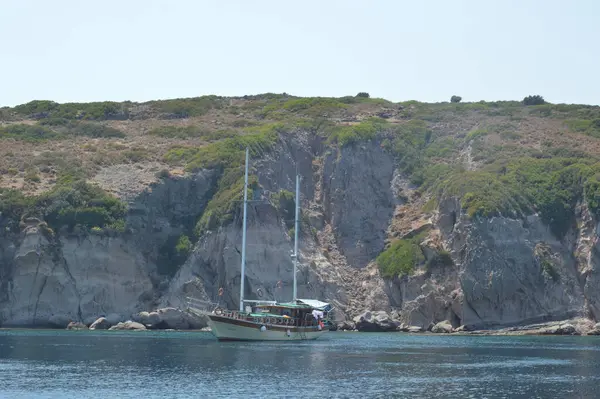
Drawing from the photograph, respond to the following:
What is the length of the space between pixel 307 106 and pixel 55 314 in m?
55.4

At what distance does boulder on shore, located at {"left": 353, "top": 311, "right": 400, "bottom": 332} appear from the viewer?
3674 inches

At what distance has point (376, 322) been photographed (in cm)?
9331

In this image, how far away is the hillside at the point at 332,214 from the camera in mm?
92000

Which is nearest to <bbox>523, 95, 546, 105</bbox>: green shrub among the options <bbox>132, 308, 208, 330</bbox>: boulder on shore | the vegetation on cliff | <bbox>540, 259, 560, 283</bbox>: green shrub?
the vegetation on cliff

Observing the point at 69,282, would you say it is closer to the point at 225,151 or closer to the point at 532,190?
the point at 225,151

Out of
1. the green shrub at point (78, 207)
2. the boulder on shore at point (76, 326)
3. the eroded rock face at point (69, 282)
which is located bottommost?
the boulder on shore at point (76, 326)

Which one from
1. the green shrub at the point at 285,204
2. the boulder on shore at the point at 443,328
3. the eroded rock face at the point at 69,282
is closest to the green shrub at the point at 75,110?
the green shrub at the point at 285,204

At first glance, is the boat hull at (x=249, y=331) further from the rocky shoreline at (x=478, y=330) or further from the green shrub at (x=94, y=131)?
the green shrub at (x=94, y=131)

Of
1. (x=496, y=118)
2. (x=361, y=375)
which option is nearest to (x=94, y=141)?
(x=496, y=118)

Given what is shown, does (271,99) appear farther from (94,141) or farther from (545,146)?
(545,146)

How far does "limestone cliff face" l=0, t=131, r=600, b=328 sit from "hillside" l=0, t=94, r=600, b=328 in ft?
0.48

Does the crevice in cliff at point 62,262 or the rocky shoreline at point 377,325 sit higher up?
the crevice in cliff at point 62,262

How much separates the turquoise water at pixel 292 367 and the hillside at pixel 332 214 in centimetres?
1186

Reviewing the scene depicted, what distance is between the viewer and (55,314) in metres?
90.8
